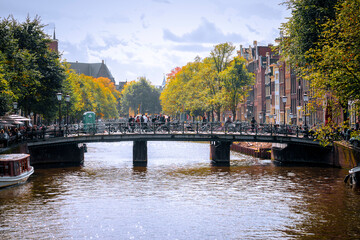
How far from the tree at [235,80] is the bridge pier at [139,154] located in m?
33.3

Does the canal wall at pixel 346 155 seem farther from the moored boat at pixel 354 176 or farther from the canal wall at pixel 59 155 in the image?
A: the canal wall at pixel 59 155

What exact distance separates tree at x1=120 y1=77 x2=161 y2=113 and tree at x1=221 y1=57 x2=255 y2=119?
306 feet

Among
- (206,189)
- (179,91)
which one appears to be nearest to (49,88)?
(206,189)

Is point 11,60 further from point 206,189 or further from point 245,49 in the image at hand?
point 245,49

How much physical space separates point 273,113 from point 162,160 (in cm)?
4515

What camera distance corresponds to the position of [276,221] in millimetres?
29359

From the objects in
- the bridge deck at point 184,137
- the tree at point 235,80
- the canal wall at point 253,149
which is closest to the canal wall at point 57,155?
the bridge deck at point 184,137

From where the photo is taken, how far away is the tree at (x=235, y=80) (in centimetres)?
8938

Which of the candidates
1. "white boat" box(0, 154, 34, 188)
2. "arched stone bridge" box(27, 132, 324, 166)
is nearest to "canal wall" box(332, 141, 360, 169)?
"arched stone bridge" box(27, 132, 324, 166)

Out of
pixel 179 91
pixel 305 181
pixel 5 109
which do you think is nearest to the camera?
pixel 305 181

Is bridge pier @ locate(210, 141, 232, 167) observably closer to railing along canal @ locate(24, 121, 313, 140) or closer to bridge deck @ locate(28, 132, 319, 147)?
railing along canal @ locate(24, 121, 313, 140)

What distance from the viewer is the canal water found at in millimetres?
27094

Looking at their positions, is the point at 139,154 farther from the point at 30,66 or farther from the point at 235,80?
the point at 235,80

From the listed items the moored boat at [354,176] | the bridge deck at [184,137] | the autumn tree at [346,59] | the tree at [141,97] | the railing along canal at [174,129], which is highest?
the tree at [141,97]
